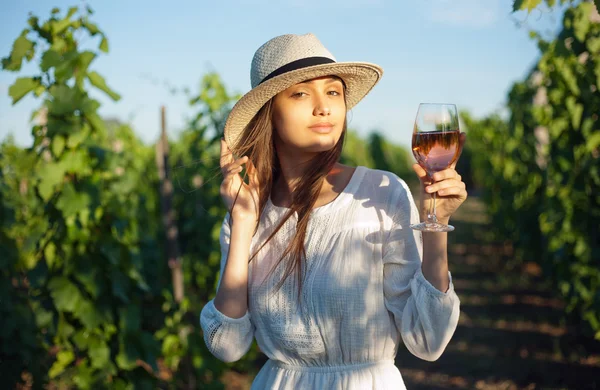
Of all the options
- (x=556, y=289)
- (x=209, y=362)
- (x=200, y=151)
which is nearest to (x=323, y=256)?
(x=209, y=362)

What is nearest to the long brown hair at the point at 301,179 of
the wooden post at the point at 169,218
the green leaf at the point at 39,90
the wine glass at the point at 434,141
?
the wine glass at the point at 434,141

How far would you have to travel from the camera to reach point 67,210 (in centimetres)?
332

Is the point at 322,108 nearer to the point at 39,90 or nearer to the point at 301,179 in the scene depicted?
the point at 301,179

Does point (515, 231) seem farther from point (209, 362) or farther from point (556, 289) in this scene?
point (209, 362)

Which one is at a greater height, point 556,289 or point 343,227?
point 343,227

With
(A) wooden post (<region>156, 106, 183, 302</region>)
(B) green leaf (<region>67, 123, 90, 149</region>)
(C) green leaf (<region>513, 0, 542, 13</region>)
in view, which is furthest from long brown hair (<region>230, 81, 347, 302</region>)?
(A) wooden post (<region>156, 106, 183, 302</region>)

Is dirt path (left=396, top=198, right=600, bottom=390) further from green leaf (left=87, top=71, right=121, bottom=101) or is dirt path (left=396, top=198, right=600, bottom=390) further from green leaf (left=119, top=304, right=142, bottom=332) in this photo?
green leaf (left=87, top=71, right=121, bottom=101)

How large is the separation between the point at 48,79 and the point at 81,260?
3.44ft

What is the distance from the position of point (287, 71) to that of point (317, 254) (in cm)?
57

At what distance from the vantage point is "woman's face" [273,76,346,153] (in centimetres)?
185

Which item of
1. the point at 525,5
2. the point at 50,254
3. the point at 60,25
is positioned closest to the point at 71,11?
the point at 60,25

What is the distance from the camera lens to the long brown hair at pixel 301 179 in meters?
1.91

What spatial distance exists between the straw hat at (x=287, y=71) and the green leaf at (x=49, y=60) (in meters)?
1.75

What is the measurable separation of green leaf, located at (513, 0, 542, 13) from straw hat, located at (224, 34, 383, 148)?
52 centimetres
